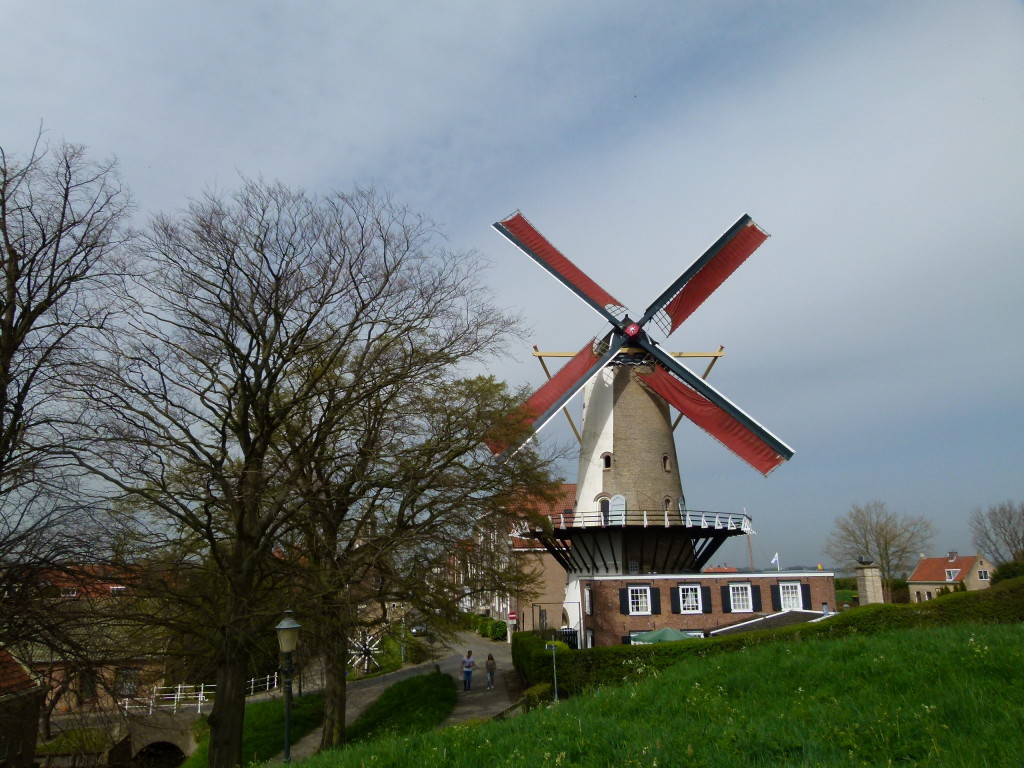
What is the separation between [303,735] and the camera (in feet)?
68.2

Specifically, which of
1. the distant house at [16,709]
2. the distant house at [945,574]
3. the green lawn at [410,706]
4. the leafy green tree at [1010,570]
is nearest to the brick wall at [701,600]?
the green lawn at [410,706]

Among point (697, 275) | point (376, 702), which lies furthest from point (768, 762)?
point (697, 275)

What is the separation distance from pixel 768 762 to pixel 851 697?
5.62 ft

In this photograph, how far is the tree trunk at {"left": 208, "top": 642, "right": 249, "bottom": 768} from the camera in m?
12.8

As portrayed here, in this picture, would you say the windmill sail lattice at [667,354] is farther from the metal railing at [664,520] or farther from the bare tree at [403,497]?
the bare tree at [403,497]

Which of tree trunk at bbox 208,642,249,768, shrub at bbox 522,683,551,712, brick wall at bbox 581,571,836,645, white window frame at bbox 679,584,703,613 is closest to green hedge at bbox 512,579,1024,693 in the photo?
shrub at bbox 522,683,551,712

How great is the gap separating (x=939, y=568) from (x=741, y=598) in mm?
43651

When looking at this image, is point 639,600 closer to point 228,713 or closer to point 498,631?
point 228,713

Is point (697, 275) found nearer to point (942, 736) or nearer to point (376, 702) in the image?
point (376, 702)

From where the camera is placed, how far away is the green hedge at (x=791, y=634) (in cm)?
1382

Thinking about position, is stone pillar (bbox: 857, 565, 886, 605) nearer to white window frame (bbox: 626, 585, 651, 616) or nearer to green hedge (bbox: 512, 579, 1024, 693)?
white window frame (bbox: 626, 585, 651, 616)

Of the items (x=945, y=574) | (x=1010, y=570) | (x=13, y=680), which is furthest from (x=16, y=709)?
(x=945, y=574)

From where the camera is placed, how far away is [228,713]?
12953mm

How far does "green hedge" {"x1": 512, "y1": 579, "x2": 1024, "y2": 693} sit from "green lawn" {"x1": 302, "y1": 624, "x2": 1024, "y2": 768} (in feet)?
9.89
